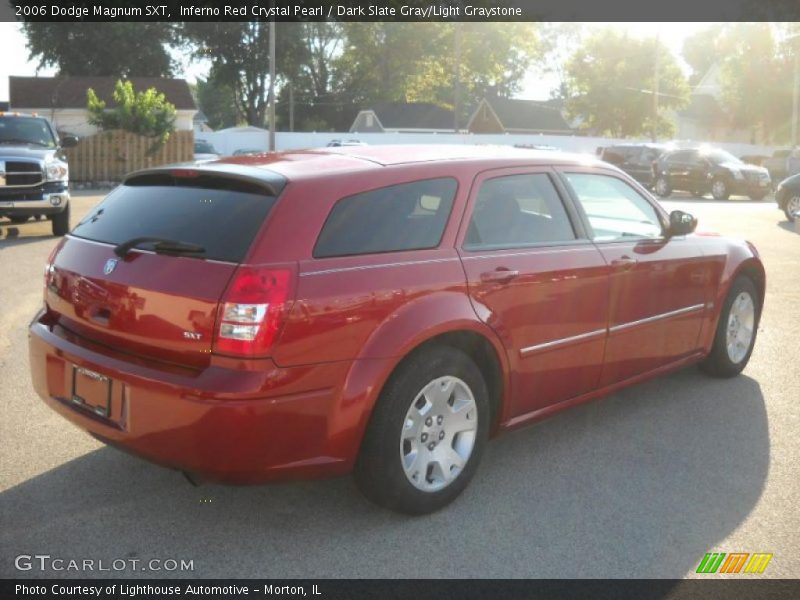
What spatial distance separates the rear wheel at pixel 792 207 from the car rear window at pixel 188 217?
18.0 meters

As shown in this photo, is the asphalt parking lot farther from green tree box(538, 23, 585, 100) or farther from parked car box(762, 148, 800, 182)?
green tree box(538, 23, 585, 100)

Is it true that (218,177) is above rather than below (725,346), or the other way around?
above

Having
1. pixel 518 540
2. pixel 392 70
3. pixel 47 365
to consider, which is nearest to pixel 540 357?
pixel 518 540

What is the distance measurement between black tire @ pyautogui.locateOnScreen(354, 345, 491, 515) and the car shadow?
4.7 inches

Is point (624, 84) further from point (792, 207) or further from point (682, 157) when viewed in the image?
point (792, 207)

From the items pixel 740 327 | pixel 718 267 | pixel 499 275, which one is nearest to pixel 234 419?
pixel 499 275

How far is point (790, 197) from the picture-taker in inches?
768

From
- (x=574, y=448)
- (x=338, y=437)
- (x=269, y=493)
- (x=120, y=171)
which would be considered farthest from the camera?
(x=120, y=171)

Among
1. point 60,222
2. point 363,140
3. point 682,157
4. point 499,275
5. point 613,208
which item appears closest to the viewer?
point 499,275

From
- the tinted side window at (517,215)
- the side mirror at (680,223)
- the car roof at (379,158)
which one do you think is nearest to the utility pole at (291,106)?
the side mirror at (680,223)

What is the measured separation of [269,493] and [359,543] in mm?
700

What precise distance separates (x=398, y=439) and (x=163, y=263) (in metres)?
1.25

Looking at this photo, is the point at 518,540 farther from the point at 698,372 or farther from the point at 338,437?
the point at 698,372

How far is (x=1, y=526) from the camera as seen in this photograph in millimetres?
3812
